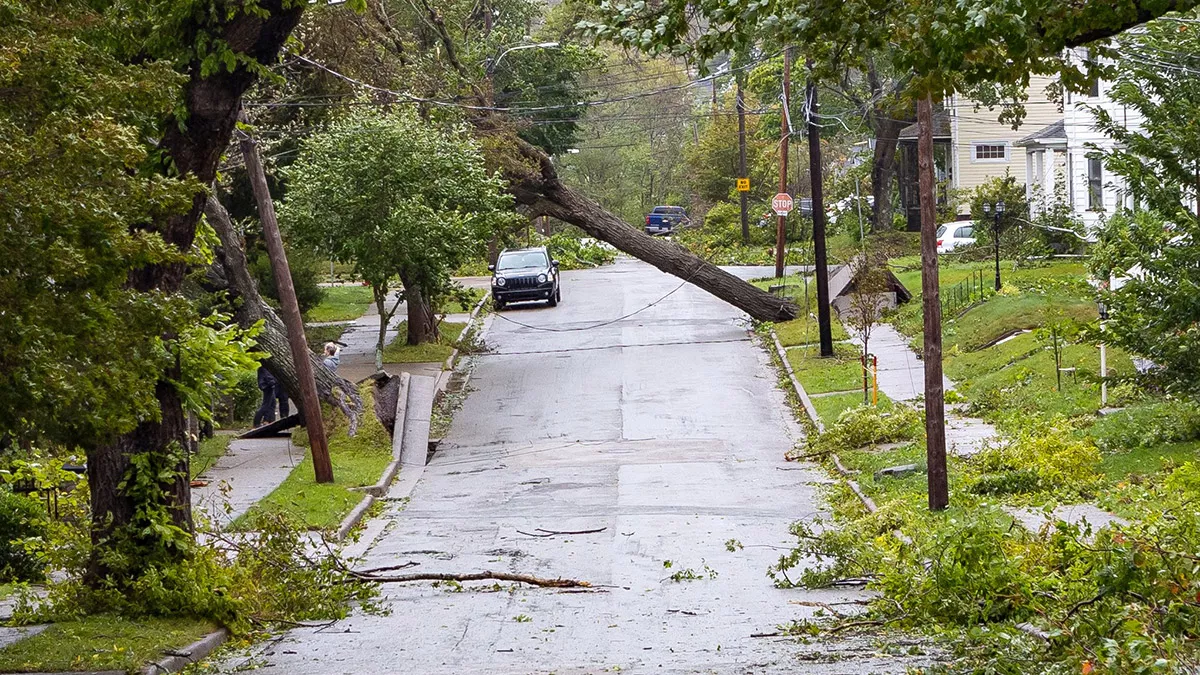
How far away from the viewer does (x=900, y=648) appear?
369 inches

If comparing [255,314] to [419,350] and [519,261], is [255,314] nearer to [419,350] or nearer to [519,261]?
[419,350]

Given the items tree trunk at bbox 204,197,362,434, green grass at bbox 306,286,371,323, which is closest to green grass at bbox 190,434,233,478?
tree trunk at bbox 204,197,362,434

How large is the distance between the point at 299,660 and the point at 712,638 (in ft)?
10.1

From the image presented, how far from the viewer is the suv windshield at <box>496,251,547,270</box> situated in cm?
4388

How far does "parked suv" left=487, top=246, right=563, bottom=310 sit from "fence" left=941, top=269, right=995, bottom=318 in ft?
39.7

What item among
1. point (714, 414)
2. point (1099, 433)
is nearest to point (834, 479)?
point (1099, 433)

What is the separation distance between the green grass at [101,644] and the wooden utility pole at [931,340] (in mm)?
9005

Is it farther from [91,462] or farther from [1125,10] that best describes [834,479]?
[1125,10]

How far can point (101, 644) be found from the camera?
1034 centimetres

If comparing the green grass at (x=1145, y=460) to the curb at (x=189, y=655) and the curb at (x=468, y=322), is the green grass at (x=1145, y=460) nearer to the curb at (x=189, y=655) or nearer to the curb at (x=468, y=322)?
the curb at (x=189, y=655)

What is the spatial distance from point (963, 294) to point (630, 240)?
9.03 metres

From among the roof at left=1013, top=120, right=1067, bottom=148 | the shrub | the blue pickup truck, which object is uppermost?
the roof at left=1013, top=120, right=1067, bottom=148

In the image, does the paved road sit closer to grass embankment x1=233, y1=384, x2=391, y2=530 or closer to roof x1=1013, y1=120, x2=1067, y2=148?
grass embankment x1=233, y1=384, x2=391, y2=530

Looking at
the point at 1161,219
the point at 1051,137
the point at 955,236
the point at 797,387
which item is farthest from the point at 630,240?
the point at 1161,219
